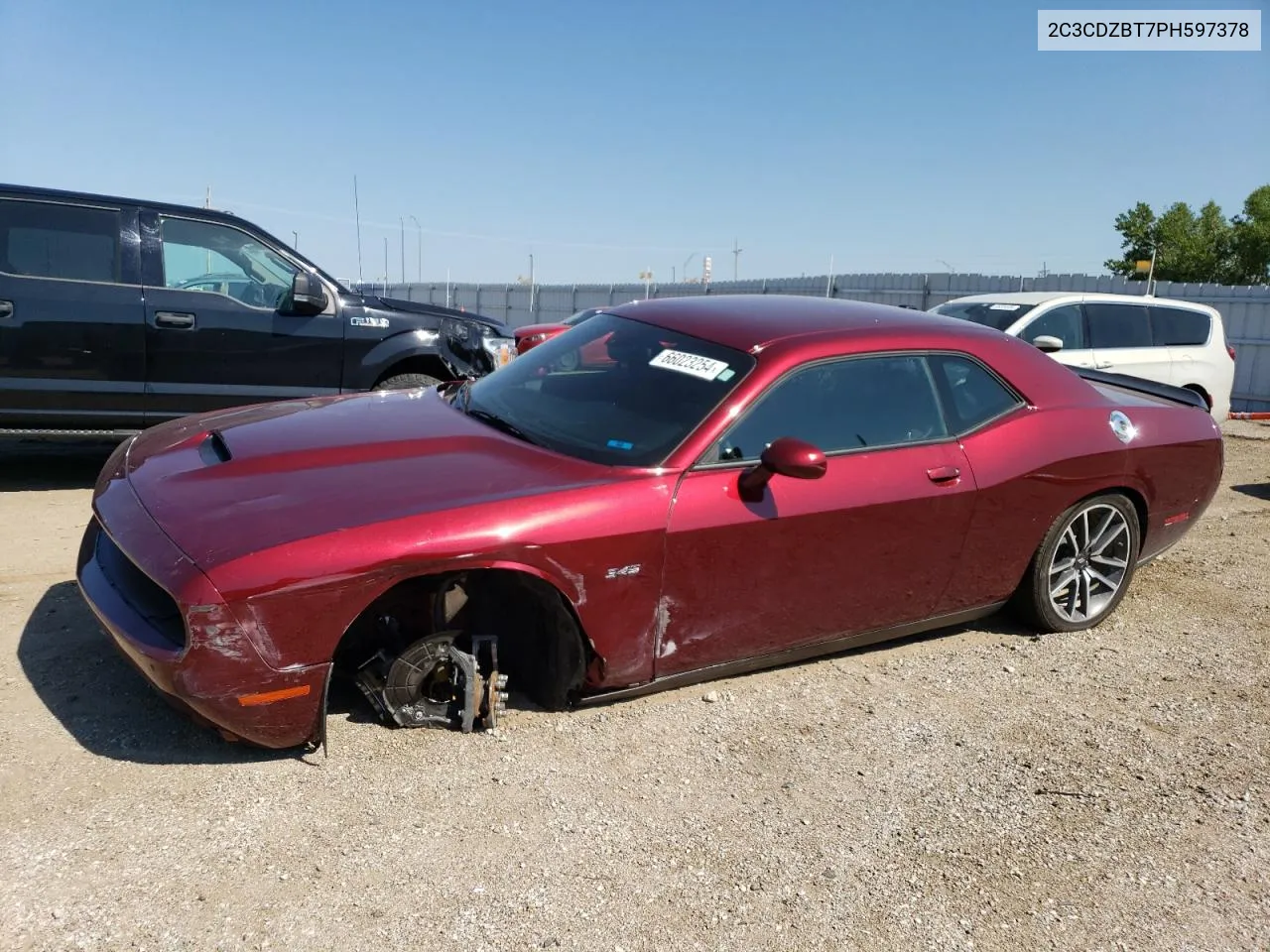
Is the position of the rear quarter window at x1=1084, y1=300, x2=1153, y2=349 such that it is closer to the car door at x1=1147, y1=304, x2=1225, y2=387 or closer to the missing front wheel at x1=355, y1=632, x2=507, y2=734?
the car door at x1=1147, y1=304, x2=1225, y2=387

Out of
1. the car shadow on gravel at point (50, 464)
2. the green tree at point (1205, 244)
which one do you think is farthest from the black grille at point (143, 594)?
the green tree at point (1205, 244)

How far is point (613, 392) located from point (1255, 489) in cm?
676

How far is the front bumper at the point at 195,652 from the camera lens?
2822 millimetres

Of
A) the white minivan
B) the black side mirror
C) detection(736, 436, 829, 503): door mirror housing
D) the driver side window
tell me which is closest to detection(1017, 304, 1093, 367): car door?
the white minivan

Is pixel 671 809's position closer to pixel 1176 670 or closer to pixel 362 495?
pixel 362 495

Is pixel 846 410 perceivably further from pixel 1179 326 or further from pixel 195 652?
pixel 1179 326

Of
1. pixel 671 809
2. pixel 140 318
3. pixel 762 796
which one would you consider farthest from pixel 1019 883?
pixel 140 318

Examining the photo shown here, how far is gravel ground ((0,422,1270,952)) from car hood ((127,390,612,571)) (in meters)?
0.75

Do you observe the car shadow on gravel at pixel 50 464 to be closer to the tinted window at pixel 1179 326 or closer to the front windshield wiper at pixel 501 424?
the front windshield wiper at pixel 501 424

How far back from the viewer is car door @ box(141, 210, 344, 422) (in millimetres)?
6512

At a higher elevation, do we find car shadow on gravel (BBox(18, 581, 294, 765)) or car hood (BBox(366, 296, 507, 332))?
car hood (BBox(366, 296, 507, 332))

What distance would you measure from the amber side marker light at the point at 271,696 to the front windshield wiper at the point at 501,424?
3.97 ft

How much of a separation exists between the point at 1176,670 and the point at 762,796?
2.32 metres

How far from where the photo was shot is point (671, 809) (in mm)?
3113
